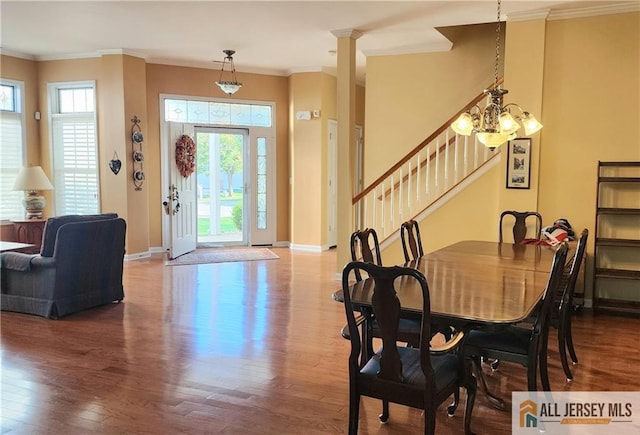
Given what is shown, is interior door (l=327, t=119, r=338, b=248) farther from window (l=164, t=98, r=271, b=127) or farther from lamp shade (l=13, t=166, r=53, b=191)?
lamp shade (l=13, t=166, r=53, b=191)

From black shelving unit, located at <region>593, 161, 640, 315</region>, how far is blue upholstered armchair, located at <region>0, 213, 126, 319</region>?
4761 mm

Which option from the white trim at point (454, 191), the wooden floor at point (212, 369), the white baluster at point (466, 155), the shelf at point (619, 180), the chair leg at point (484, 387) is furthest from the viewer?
the white baluster at point (466, 155)

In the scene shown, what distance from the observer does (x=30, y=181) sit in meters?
6.77

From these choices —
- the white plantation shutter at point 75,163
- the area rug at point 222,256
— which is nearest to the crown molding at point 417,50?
the area rug at point 222,256

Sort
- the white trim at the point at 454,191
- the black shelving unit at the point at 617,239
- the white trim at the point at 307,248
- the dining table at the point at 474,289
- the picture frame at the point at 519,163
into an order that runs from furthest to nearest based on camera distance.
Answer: the white trim at the point at 307,248, the white trim at the point at 454,191, the picture frame at the point at 519,163, the black shelving unit at the point at 617,239, the dining table at the point at 474,289

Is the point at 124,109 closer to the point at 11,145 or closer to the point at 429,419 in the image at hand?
the point at 11,145

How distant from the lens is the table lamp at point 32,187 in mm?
6750

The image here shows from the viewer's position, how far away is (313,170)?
854cm

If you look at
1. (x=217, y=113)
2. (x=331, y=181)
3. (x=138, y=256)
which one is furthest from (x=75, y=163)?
(x=331, y=181)

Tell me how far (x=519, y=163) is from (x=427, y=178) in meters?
1.02

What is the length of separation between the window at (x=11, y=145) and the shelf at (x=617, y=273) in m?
7.51

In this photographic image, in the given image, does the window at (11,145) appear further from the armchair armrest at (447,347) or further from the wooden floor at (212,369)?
the armchair armrest at (447,347)

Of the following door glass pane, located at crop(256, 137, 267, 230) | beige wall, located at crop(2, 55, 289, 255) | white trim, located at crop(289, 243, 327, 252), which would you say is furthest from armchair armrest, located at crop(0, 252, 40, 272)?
white trim, located at crop(289, 243, 327, 252)

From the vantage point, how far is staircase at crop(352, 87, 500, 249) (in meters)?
5.73
